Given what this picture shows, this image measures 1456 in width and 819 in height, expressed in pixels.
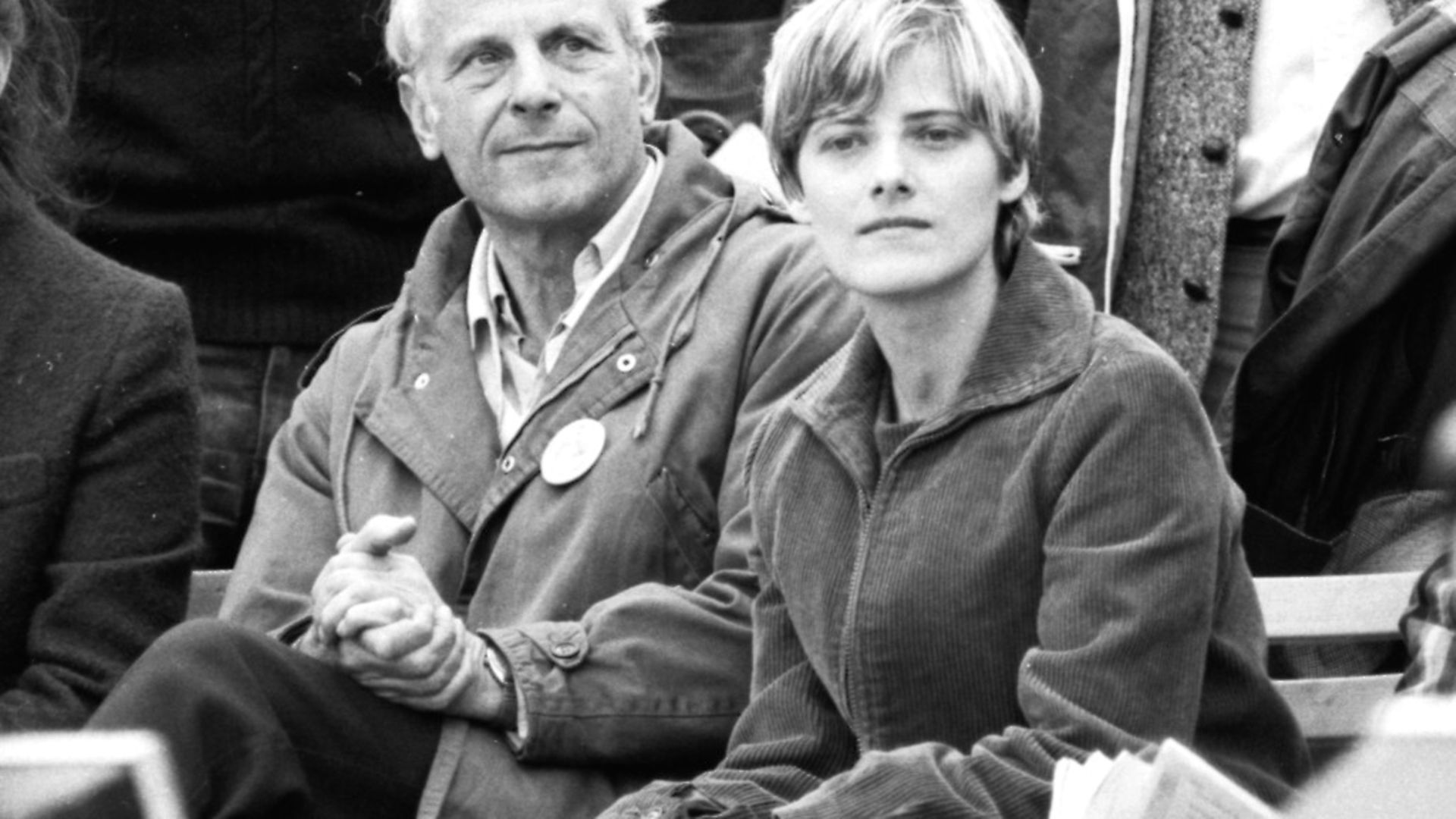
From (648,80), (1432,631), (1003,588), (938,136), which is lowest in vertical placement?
(1432,631)

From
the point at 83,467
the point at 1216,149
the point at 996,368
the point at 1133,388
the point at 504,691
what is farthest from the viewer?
the point at 1216,149

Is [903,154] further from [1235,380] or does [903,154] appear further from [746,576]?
[1235,380]

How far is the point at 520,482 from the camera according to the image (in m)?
3.67

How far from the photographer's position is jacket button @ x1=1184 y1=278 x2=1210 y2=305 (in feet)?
14.0

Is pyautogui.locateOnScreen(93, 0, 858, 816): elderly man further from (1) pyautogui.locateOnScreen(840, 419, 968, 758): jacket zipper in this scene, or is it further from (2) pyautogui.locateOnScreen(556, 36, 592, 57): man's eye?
(1) pyautogui.locateOnScreen(840, 419, 968, 758): jacket zipper

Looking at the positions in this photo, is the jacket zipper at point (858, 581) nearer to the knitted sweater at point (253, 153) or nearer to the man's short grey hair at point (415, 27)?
the man's short grey hair at point (415, 27)

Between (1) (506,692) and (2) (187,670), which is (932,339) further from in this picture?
(2) (187,670)

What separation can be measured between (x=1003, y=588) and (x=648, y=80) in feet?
4.20

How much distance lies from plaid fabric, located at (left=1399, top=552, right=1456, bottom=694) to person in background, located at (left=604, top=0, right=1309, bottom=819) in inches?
6.4

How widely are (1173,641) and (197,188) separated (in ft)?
6.95

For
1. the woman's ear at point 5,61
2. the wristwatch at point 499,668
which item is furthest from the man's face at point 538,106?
the wristwatch at point 499,668

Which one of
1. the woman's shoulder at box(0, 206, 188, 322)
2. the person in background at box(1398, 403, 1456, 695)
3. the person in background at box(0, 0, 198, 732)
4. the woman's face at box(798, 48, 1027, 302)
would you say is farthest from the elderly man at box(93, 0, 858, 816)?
the person in background at box(1398, 403, 1456, 695)

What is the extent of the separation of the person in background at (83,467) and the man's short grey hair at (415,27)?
55 cm

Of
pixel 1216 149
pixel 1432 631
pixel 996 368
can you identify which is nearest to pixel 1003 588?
pixel 996 368
